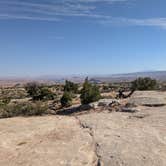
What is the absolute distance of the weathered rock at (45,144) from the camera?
472 inches

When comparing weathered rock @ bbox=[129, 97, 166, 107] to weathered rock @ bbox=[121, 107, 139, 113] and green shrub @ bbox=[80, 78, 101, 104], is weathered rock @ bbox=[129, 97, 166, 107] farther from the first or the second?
green shrub @ bbox=[80, 78, 101, 104]

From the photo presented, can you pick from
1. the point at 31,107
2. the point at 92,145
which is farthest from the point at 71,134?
the point at 31,107

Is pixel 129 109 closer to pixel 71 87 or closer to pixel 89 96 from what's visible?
pixel 89 96

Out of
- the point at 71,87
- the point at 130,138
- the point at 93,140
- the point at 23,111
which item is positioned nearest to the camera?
the point at 93,140

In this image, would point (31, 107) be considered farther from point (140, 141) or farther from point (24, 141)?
point (140, 141)

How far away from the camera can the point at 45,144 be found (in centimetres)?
1428

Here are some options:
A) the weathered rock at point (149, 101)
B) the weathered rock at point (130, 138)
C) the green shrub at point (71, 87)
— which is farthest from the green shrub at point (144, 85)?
the weathered rock at point (130, 138)

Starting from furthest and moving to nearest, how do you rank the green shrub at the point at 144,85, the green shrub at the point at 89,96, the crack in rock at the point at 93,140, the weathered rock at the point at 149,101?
1. the green shrub at the point at 144,85
2. the green shrub at the point at 89,96
3. the weathered rock at the point at 149,101
4. the crack in rock at the point at 93,140

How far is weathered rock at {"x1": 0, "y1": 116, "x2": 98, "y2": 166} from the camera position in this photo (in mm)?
11992

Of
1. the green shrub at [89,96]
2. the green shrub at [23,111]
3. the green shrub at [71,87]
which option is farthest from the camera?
the green shrub at [71,87]

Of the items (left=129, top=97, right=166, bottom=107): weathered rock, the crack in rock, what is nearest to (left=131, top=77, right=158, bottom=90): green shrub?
(left=129, top=97, right=166, bottom=107): weathered rock

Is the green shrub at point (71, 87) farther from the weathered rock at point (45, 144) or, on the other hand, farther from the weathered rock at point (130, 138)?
the weathered rock at point (45, 144)

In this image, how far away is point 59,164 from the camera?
11438 millimetres

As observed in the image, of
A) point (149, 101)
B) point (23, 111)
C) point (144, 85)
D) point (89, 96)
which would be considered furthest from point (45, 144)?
point (144, 85)
